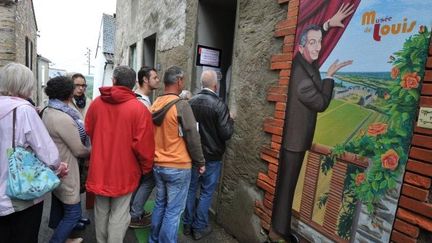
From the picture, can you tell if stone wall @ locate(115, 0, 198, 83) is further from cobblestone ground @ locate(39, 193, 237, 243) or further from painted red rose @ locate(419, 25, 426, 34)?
painted red rose @ locate(419, 25, 426, 34)

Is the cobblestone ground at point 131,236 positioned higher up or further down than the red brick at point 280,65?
further down

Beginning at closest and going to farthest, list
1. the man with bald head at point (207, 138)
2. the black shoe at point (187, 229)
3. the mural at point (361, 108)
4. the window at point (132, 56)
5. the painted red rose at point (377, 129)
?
the mural at point (361, 108)
the painted red rose at point (377, 129)
the man with bald head at point (207, 138)
the black shoe at point (187, 229)
the window at point (132, 56)

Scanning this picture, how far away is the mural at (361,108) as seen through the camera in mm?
1853

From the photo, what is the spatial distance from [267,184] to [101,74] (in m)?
19.5

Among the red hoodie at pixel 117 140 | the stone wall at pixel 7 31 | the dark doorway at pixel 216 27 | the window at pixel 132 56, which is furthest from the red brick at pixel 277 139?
the stone wall at pixel 7 31

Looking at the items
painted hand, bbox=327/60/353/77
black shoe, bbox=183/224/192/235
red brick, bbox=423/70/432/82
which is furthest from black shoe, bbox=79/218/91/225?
red brick, bbox=423/70/432/82

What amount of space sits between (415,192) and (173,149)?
1.86m

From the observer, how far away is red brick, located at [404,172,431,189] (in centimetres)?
172

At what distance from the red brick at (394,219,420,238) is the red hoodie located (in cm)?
187

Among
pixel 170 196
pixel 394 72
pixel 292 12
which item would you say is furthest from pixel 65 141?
pixel 394 72

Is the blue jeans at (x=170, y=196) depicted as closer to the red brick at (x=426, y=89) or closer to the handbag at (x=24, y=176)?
the handbag at (x=24, y=176)

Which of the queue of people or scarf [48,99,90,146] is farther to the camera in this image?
scarf [48,99,90,146]

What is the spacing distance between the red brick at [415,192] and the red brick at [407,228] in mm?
176

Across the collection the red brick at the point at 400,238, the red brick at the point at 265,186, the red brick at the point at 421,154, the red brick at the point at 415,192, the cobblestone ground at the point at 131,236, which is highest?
the red brick at the point at 421,154
